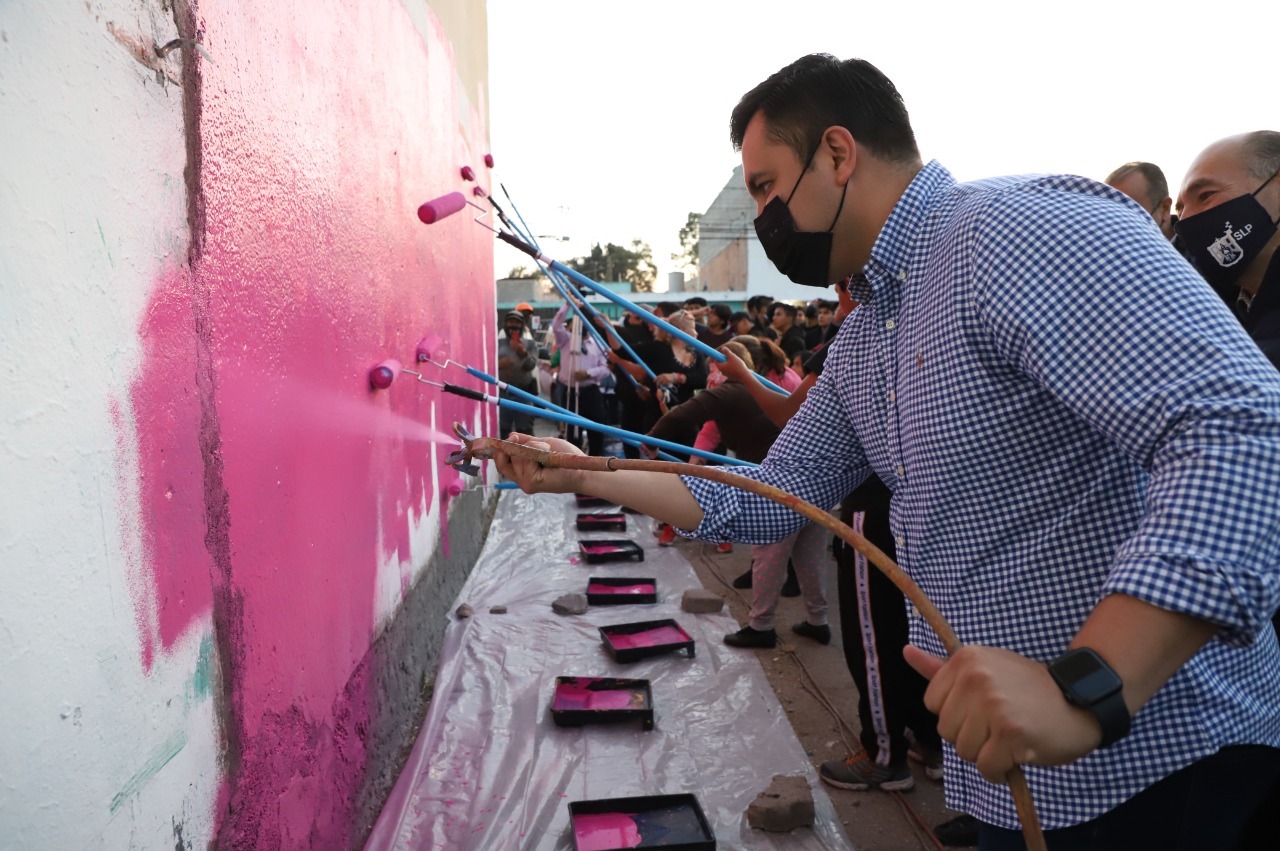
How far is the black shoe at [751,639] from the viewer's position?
438 centimetres

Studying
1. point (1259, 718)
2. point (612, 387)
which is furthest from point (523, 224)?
point (612, 387)

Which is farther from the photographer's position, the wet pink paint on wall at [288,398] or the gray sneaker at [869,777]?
the gray sneaker at [869,777]

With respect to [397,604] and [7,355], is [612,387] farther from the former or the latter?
[7,355]

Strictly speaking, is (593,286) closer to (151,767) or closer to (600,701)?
(600,701)

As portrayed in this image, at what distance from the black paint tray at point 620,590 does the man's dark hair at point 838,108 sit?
3.80 m

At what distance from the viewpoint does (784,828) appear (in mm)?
2766

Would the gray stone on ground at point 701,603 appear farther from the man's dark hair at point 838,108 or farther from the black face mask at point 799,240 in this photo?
the man's dark hair at point 838,108

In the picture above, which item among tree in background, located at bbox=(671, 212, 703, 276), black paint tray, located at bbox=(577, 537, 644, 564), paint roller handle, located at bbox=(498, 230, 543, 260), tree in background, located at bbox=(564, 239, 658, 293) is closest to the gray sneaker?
paint roller handle, located at bbox=(498, 230, 543, 260)

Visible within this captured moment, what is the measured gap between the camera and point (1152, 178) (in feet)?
10.2

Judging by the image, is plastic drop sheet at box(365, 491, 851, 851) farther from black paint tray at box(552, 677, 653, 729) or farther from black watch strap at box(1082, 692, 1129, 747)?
black watch strap at box(1082, 692, 1129, 747)

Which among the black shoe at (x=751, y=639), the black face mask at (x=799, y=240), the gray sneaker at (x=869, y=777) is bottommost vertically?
the black shoe at (x=751, y=639)

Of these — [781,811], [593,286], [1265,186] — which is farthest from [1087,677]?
[593,286]

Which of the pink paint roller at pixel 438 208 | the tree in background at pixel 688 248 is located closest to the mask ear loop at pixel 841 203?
the pink paint roller at pixel 438 208

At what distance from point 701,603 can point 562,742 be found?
1.67 metres
